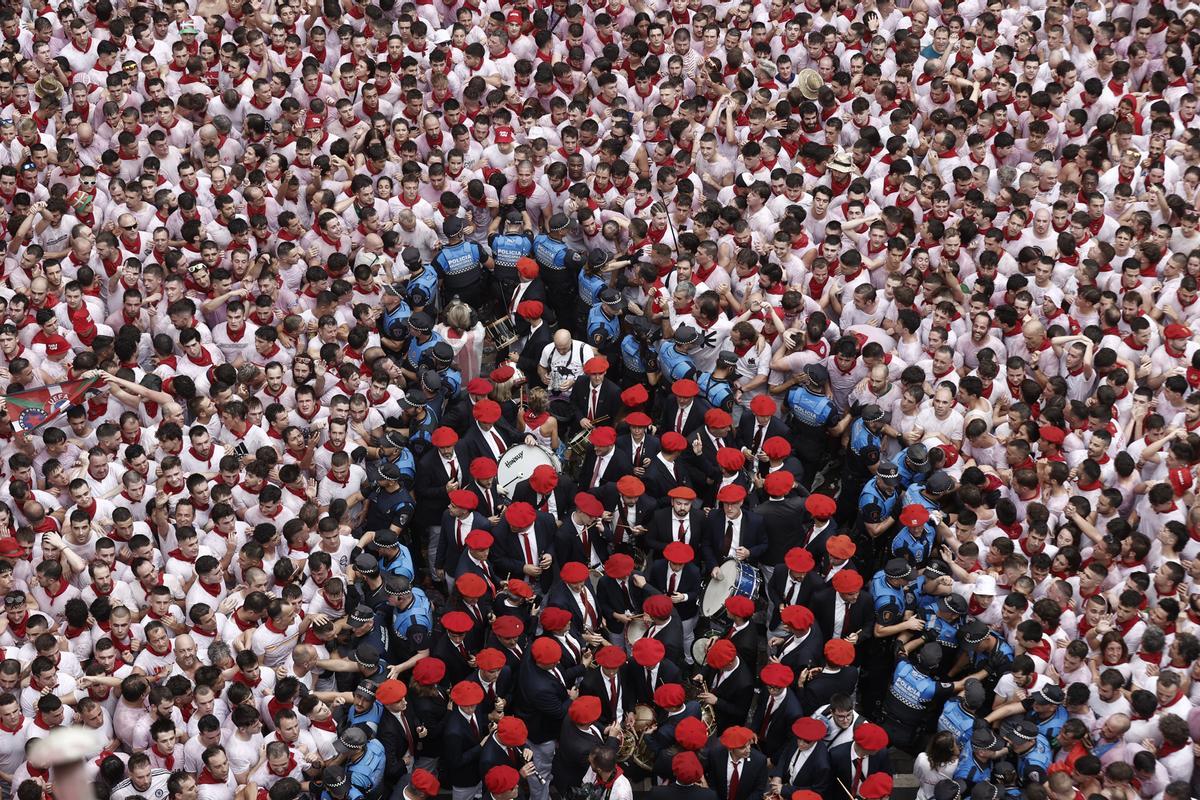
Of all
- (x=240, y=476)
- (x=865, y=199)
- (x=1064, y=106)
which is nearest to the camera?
(x=240, y=476)

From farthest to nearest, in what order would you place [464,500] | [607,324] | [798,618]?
1. [607,324]
2. [464,500]
3. [798,618]

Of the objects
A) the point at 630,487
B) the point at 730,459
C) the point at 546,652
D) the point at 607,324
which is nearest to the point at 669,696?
the point at 546,652

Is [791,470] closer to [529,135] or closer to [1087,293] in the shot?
[1087,293]

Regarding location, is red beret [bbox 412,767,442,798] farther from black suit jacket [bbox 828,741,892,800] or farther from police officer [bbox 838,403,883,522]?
police officer [bbox 838,403,883,522]

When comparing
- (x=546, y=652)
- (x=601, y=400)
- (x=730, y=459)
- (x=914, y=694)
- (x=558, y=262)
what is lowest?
(x=914, y=694)

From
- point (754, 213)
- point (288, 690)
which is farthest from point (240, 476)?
point (754, 213)

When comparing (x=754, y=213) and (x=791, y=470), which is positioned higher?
(x=754, y=213)

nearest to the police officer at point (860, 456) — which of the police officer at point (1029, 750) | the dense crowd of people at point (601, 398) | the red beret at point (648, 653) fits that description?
the dense crowd of people at point (601, 398)

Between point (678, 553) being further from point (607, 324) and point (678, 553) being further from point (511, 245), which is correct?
point (511, 245)
